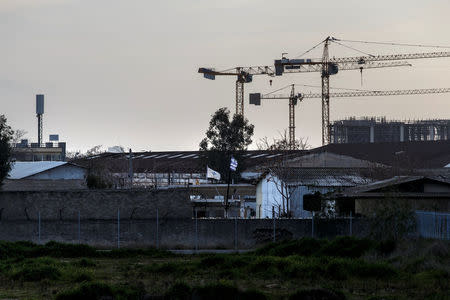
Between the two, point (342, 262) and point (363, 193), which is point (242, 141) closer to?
point (363, 193)

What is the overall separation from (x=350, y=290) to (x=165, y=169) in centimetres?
7825

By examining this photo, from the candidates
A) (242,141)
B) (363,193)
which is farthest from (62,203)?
(242,141)

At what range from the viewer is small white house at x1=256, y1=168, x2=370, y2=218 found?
61.4 meters

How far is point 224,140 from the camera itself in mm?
101500

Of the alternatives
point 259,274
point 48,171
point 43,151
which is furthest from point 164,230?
point 43,151

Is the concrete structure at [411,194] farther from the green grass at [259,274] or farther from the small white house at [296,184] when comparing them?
the small white house at [296,184]

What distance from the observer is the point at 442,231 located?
133 ft

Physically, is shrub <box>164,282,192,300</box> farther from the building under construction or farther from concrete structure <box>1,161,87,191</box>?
the building under construction

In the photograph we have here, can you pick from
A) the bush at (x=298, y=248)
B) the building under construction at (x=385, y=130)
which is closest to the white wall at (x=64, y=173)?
the bush at (x=298, y=248)

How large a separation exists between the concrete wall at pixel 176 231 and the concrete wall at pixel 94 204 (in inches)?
64.7

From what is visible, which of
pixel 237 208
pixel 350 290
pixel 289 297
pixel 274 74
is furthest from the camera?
pixel 274 74

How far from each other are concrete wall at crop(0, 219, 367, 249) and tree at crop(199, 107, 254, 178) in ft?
160

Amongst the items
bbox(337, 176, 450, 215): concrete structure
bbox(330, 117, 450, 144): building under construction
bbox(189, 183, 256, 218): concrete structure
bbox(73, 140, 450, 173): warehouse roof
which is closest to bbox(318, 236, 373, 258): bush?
bbox(337, 176, 450, 215): concrete structure

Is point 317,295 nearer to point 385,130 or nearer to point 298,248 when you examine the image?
→ point 298,248
